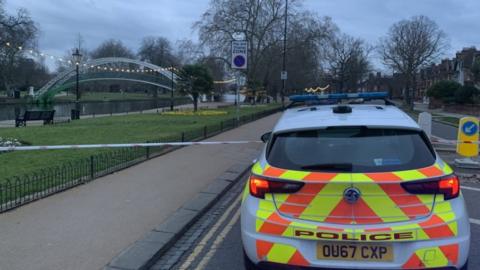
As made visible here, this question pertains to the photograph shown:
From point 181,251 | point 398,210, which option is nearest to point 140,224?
point 181,251

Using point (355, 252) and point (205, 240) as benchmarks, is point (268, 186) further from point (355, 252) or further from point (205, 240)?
point (205, 240)

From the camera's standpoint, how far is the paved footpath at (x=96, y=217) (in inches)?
197

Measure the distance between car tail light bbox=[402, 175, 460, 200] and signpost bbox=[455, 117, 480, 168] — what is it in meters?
8.83

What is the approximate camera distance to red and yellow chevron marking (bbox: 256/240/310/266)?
3658mm

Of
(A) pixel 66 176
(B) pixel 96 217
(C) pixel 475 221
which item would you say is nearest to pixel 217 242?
(B) pixel 96 217

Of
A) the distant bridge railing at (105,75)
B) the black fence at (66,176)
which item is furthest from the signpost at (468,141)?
the distant bridge railing at (105,75)

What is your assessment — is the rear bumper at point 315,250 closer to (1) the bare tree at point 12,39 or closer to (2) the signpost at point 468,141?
(2) the signpost at point 468,141

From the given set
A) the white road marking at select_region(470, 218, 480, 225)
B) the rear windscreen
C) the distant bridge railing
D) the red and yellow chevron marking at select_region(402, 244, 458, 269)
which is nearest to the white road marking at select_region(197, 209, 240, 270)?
the rear windscreen

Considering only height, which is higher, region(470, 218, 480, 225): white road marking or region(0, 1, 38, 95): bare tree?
region(0, 1, 38, 95): bare tree

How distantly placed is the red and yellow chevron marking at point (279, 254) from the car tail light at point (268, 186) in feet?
1.27

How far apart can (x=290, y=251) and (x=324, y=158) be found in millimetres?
769

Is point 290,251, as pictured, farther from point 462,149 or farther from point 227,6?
point 227,6

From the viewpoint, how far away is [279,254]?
12.2 feet

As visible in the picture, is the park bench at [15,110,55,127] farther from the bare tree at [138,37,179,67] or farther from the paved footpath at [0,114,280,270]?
the bare tree at [138,37,179,67]
